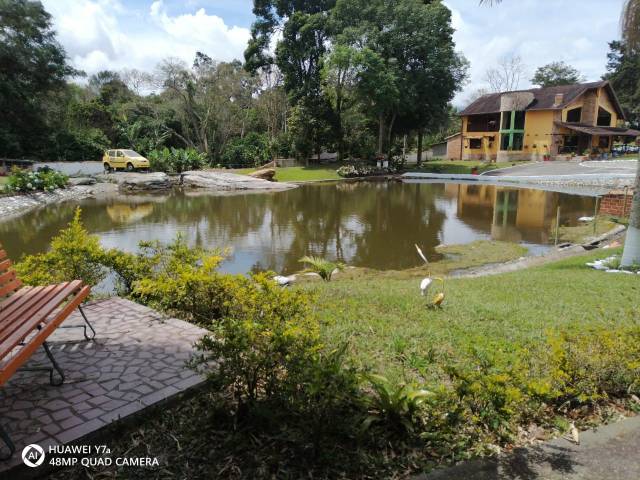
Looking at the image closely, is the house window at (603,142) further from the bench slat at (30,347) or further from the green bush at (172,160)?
the bench slat at (30,347)

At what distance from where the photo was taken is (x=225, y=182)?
29828 millimetres

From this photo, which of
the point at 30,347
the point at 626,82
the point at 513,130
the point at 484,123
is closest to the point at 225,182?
the point at 30,347

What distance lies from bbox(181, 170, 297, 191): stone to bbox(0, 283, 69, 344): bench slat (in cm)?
2557

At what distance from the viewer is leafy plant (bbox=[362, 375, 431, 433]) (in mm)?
2901

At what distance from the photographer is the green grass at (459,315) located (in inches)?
161

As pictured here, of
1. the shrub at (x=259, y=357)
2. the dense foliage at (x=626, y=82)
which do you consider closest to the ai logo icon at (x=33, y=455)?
the shrub at (x=259, y=357)

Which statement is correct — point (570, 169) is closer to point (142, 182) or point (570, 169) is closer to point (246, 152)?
point (246, 152)

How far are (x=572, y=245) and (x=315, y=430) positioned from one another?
11.9m

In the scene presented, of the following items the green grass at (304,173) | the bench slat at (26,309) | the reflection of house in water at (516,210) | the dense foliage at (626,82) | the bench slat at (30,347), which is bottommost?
the reflection of house in water at (516,210)

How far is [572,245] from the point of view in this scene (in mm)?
12352

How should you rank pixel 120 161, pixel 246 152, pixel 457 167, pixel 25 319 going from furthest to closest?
pixel 457 167 < pixel 246 152 < pixel 120 161 < pixel 25 319

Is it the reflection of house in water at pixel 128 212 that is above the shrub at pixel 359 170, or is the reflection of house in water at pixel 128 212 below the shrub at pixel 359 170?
below

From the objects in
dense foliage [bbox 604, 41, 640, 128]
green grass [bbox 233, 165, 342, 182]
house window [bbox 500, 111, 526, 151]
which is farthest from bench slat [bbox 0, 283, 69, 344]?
dense foliage [bbox 604, 41, 640, 128]

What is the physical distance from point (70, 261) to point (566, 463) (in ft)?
18.9
